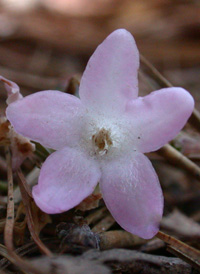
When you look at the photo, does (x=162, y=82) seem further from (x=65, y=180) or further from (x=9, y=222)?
(x=9, y=222)

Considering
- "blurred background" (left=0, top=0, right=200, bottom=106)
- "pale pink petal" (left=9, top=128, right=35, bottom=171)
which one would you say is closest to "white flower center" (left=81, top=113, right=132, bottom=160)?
"pale pink petal" (left=9, top=128, right=35, bottom=171)

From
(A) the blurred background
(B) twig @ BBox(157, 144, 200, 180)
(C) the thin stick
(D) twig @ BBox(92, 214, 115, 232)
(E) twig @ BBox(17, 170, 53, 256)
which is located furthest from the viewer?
(A) the blurred background

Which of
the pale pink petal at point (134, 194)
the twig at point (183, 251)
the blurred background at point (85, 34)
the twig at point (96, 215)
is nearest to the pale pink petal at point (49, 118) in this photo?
the pale pink petal at point (134, 194)

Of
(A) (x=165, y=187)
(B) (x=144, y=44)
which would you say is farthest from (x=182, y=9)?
(A) (x=165, y=187)

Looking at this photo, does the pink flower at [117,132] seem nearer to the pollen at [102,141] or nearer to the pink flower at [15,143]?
the pollen at [102,141]

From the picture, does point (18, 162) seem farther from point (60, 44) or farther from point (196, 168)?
point (60, 44)

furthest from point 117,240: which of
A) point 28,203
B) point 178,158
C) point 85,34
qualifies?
point 85,34

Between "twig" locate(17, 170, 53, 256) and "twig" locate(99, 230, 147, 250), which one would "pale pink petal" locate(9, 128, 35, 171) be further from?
"twig" locate(99, 230, 147, 250)
